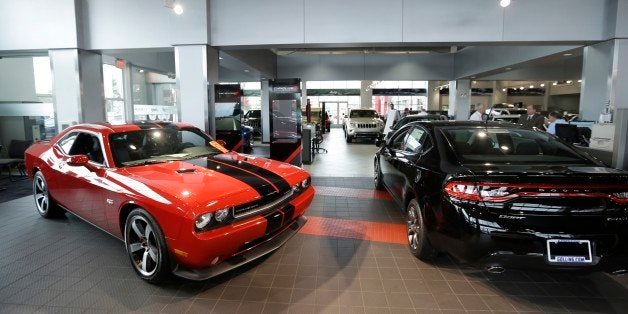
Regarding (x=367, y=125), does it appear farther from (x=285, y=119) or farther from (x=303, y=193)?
(x=303, y=193)

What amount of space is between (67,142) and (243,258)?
2963mm

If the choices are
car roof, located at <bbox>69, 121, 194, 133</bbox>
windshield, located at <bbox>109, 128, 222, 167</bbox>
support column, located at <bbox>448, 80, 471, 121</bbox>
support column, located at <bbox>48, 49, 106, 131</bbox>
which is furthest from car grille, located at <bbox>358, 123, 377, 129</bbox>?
car roof, located at <bbox>69, 121, 194, 133</bbox>

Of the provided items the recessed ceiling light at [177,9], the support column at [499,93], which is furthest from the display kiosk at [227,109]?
the support column at [499,93]

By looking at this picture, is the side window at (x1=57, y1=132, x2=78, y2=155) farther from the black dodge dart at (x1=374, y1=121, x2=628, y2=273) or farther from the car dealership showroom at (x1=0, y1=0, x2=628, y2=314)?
the black dodge dart at (x1=374, y1=121, x2=628, y2=273)

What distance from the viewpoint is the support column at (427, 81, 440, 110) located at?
2614 centimetres

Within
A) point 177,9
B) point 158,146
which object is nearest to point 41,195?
point 158,146

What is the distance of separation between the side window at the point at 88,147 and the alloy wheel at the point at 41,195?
1027 millimetres

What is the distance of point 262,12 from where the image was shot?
766 cm

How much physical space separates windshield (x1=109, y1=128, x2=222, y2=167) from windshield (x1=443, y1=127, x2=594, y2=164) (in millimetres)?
2744

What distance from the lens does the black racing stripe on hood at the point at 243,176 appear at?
10.3 ft

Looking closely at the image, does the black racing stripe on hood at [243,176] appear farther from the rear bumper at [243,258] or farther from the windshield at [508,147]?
the windshield at [508,147]

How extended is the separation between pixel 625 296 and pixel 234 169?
3457mm

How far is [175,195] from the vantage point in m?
2.77

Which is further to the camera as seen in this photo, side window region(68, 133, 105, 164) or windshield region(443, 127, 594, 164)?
side window region(68, 133, 105, 164)
